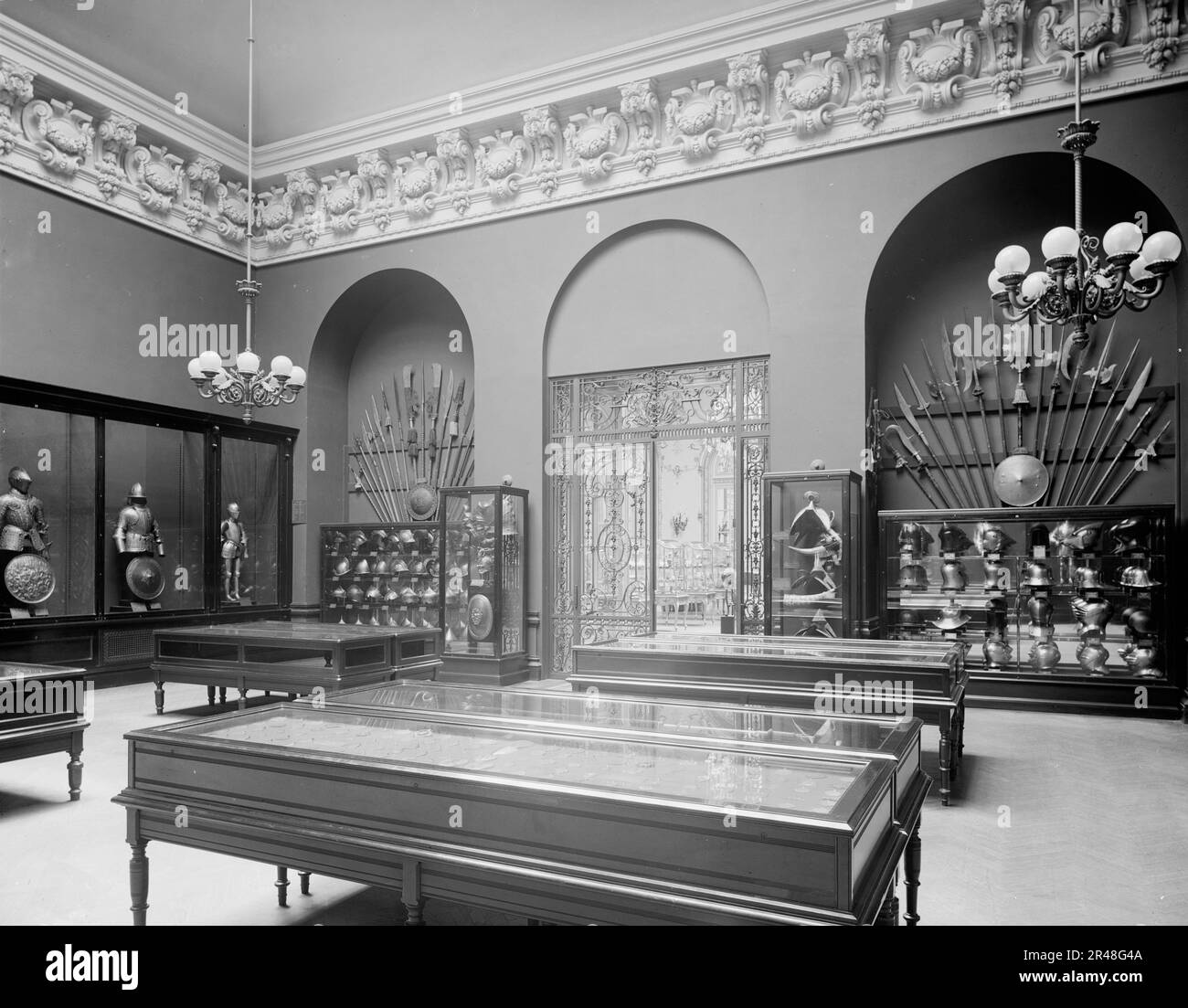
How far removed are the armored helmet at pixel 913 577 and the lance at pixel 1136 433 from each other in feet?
5.29

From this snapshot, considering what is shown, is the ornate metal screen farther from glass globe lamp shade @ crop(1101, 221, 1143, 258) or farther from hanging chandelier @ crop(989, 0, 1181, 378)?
glass globe lamp shade @ crop(1101, 221, 1143, 258)

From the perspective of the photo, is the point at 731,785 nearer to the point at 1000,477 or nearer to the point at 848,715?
the point at 848,715

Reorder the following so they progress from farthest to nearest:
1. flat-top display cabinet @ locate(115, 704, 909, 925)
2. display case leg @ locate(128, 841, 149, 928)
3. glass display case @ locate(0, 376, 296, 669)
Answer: glass display case @ locate(0, 376, 296, 669) → display case leg @ locate(128, 841, 149, 928) → flat-top display cabinet @ locate(115, 704, 909, 925)

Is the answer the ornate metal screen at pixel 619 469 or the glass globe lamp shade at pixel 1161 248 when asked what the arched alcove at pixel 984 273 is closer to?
the ornate metal screen at pixel 619 469

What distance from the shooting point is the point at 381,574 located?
10.7 m

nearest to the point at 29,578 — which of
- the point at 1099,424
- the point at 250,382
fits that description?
the point at 250,382

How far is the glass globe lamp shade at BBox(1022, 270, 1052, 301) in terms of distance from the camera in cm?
577

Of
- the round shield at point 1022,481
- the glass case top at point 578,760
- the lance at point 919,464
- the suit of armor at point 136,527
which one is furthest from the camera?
the suit of armor at point 136,527

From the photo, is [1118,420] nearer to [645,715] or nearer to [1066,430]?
[1066,430]

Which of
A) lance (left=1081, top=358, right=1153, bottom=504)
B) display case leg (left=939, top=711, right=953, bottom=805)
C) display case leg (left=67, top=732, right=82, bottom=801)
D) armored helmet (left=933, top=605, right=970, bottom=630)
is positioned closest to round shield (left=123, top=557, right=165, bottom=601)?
display case leg (left=67, top=732, right=82, bottom=801)

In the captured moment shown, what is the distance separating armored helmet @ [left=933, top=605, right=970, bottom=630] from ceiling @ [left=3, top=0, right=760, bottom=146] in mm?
5915

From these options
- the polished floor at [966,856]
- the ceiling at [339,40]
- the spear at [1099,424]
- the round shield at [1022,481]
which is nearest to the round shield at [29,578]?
the polished floor at [966,856]

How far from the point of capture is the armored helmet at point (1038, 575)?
25.2 ft

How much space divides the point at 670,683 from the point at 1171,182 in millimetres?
6084
